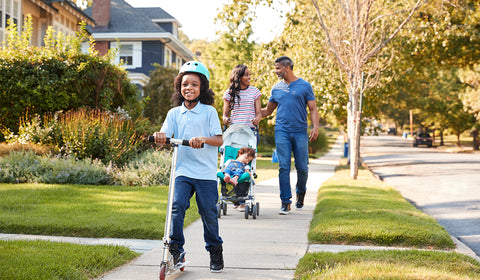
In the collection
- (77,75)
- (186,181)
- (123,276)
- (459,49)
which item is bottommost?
(123,276)

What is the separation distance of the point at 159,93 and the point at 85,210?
63.8 feet

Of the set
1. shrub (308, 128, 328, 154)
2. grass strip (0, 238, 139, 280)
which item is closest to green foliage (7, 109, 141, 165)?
grass strip (0, 238, 139, 280)

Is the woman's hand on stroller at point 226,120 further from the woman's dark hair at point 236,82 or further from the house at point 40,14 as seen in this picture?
the house at point 40,14

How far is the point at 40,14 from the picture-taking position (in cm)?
2697

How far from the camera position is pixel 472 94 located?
44125 millimetres

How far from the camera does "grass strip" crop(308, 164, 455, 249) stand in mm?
6367

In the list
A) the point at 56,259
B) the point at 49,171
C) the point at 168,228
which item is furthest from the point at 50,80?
the point at 168,228

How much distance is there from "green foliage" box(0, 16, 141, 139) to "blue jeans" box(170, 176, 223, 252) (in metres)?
10.8

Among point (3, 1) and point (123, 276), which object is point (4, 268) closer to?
point (123, 276)

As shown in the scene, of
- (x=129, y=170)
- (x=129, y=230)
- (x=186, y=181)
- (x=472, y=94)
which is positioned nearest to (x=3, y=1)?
(x=129, y=170)

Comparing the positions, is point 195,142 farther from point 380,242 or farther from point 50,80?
point 50,80

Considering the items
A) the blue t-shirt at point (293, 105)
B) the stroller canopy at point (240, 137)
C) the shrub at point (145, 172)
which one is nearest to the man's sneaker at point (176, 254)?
the stroller canopy at point (240, 137)

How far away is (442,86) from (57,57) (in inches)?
1834

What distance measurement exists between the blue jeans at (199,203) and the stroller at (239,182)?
3.06m
